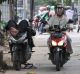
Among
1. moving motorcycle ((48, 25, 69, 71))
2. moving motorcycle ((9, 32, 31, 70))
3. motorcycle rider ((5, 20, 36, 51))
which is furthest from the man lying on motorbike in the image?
moving motorcycle ((9, 32, 31, 70))

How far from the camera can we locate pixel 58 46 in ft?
36.4

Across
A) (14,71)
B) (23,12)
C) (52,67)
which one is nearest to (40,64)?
(52,67)

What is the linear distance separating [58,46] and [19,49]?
100 cm

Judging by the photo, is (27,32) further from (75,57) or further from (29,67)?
(75,57)

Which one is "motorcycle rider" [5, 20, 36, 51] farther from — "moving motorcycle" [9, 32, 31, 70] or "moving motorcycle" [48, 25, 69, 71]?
"moving motorcycle" [48, 25, 69, 71]

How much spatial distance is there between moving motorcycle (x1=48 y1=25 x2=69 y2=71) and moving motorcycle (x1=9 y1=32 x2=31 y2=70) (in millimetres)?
640

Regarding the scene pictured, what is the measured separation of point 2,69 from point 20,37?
3.16ft

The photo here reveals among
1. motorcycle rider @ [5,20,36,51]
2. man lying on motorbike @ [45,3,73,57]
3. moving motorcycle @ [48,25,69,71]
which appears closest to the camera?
moving motorcycle @ [48,25,69,71]

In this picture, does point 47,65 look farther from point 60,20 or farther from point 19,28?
point 19,28

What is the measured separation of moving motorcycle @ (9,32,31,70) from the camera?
36.4ft

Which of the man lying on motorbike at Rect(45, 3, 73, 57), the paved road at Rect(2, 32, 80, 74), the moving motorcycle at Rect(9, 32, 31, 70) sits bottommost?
the paved road at Rect(2, 32, 80, 74)

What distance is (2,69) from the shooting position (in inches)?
445

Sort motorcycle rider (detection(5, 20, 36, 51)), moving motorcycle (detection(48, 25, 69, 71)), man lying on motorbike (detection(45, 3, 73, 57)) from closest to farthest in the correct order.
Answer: moving motorcycle (detection(48, 25, 69, 71)), motorcycle rider (detection(5, 20, 36, 51)), man lying on motorbike (detection(45, 3, 73, 57))

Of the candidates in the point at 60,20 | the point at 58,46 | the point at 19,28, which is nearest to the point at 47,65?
the point at 58,46
